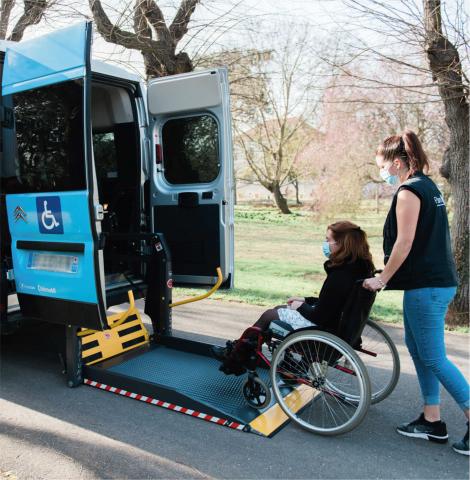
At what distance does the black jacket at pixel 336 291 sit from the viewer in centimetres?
313

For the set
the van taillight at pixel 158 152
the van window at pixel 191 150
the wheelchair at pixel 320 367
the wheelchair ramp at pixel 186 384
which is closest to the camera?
the wheelchair at pixel 320 367

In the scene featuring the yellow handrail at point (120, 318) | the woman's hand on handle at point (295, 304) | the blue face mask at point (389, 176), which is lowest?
the yellow handrail at point (120, 318)

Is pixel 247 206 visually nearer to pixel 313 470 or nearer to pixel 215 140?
pixel 215 140

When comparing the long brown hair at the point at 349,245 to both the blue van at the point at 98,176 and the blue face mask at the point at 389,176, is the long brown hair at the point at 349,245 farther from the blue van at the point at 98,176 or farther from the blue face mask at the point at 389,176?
the blue van at the point at 98,176

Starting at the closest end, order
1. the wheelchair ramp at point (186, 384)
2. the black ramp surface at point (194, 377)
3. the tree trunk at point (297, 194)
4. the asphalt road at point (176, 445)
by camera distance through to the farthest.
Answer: the asphalt road at point (176, 445)
the wheelchair ramp at point (186, 384)
the black ramp surface at point (194, 377)
the tree trunk at point (297, 194)

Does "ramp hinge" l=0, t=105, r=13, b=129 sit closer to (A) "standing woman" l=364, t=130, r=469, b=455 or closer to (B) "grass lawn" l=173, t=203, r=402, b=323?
(A) "standing woman" l=364, t=130, r=469, b=455

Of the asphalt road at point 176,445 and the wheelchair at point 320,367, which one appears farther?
the wheelchair at point 320,367

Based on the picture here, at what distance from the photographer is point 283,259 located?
11734 mm

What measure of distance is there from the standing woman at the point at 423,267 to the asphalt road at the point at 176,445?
36 centimetres

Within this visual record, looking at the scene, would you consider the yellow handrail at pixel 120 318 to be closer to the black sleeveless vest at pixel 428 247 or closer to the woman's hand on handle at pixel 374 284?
the woman's hand on handle at pixel 374 284

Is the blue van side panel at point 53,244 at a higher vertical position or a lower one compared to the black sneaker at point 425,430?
higher

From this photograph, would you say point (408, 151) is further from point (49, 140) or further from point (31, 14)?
point (31, 14)

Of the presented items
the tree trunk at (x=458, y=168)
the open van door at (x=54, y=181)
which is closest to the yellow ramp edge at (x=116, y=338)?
the open van door at (x=54, y=181)

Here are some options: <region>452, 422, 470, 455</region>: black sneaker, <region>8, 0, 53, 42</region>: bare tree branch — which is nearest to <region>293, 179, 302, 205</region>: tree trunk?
<region>8, 0, 53, 42</region>: bare tree branch
